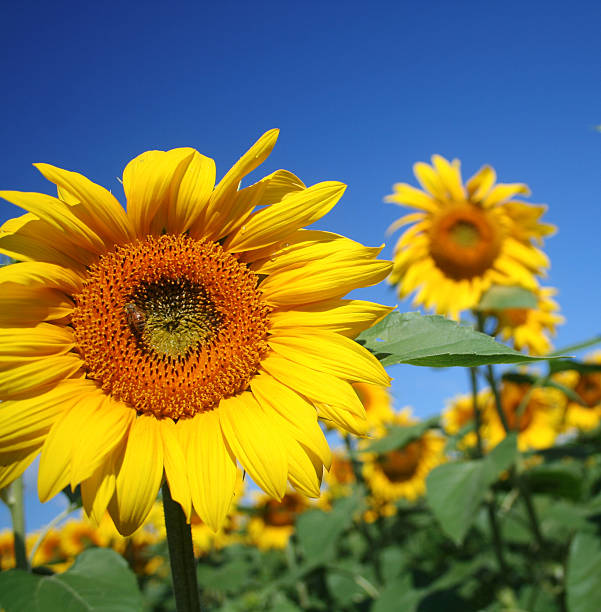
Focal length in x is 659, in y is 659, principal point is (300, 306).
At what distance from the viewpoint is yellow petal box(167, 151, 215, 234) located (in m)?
1.65

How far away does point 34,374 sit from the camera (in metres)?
1.52

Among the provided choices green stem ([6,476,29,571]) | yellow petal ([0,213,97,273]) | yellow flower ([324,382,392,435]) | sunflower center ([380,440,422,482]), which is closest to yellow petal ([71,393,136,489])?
yellow petal ([0,213,97,273])

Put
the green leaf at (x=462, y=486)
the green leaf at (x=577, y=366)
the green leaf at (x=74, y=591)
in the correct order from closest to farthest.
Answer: the green leaf at (x=74, y=591) → the green leaf at (x=462, y=486) → the green leaf at (x=577, y=366)

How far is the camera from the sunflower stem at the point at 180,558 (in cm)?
148

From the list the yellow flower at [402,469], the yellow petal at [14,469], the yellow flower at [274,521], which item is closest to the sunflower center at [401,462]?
the yellow flower at [402,469]

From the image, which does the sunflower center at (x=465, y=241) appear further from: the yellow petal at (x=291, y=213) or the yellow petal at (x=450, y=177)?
the yellow petal at (x=291, y=213)

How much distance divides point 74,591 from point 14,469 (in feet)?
1.47

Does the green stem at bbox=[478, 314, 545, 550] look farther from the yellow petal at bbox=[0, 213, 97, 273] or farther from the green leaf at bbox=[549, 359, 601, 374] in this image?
the yellow petal at bbox=[0, 213, 97, 273]

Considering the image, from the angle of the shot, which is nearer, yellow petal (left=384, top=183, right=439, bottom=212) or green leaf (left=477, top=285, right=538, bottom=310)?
green leaf (left=477, top=285, right=538, bottom=310)

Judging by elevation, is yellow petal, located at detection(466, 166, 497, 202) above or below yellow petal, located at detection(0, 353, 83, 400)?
above

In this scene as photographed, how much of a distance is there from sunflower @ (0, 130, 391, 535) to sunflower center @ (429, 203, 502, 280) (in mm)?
4083

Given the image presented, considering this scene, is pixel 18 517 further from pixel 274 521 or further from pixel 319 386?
pixel 274 521

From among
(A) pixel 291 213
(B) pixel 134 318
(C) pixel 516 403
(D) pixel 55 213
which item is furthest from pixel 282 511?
(D) pixel 55 213

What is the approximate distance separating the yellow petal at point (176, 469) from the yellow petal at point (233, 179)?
55 centimetres
